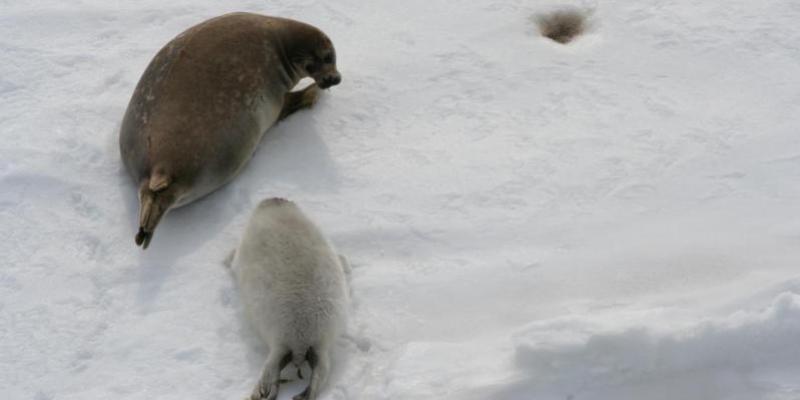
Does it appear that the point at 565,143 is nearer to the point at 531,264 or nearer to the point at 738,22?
the point at 531,264

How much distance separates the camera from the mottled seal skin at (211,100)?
3.60 metres

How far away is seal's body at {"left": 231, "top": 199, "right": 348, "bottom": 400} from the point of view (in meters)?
3.00

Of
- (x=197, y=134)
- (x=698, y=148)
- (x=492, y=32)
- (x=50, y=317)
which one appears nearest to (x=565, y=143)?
(x=698, y=148)

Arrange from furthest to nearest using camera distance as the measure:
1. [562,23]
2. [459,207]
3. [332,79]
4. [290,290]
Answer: [562,23], [332,79], [459,207], [290,290]

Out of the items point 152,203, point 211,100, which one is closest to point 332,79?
point 211,100

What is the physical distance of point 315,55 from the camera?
163 inches

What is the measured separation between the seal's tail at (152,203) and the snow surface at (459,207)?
0.12 metres

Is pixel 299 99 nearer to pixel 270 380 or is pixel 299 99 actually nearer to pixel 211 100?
pixel 211 100

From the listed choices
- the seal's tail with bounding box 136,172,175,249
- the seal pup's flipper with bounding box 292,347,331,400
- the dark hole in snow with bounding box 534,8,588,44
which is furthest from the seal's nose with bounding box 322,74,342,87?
the seal pup's flipper with bounding box 292,347,331,400

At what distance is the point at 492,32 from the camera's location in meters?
4.51

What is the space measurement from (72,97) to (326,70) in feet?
3.40

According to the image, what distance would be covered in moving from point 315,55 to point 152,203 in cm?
101

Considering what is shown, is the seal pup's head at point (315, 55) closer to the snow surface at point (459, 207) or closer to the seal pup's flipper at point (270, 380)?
the snow surface at point (459, 207)

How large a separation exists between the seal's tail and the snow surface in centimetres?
12
